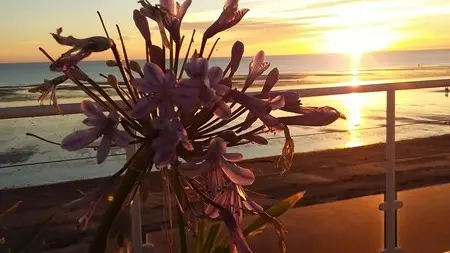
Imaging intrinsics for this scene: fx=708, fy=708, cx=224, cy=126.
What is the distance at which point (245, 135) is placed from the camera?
36.6 inches

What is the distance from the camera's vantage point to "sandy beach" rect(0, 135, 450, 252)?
6.95 meters

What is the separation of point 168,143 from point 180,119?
0.31ft

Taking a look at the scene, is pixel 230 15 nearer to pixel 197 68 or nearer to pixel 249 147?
pixel 197 68

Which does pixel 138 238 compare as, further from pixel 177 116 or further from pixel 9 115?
pixel 177 116

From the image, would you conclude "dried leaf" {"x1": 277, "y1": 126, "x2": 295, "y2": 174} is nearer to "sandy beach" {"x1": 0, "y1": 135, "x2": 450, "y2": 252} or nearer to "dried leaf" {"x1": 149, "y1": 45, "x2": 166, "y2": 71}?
"dried leaf" {"x1": 149, "y1": 45, "x2": 166, "y2": 71}

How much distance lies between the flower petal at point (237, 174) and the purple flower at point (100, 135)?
0.12 metres

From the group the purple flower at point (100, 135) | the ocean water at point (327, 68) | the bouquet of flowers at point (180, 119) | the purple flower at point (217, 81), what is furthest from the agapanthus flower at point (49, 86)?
the ocean water at point (327, 68)

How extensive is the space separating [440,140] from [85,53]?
13.5 metres

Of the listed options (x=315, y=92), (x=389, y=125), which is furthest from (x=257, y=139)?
(x=389, y=125)

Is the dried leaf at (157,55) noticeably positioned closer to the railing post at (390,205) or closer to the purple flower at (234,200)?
the purple flower at (234,200)

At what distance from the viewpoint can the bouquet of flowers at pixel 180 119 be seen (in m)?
0.80

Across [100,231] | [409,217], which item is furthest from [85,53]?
[409,217]

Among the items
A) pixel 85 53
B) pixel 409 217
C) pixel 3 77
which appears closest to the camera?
pixel 85 53

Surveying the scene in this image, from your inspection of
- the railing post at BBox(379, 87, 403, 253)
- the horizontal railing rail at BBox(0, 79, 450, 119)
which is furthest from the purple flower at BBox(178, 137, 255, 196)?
the railing post at BBox(379, 87, 403, 253)
